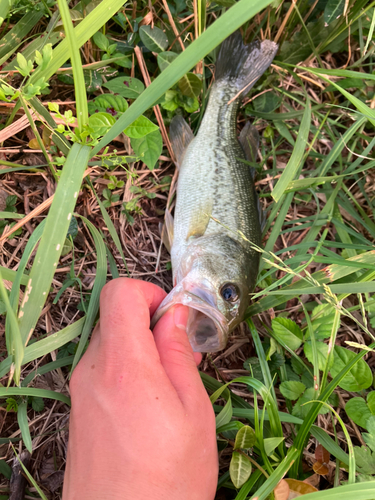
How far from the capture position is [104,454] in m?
1.54

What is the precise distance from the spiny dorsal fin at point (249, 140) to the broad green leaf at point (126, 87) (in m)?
0.92

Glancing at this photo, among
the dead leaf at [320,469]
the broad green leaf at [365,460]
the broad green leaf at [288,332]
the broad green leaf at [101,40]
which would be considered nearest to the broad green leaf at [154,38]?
the broad green leaf at [101,40]

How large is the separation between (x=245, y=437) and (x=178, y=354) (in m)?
0.62

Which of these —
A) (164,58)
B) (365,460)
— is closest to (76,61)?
(164,58)

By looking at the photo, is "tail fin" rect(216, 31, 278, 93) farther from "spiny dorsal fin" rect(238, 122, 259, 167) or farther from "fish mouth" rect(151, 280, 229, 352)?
"fish mouth" rect(151, 280, 229, 352)

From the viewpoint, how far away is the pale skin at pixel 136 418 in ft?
4.94

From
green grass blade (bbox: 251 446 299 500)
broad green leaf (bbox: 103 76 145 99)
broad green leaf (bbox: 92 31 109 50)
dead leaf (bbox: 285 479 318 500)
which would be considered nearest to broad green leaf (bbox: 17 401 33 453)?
green grass blade (bbox: 251 446 299 500)

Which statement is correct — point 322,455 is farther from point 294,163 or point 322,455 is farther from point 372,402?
point 294,163

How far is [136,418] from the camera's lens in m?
1.54

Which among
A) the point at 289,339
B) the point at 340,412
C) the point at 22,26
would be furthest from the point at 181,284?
the point at 22,26

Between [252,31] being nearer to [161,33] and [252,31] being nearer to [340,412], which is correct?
[161,33]

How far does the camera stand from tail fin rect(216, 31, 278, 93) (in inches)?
106

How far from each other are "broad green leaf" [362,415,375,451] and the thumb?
1.00 metres

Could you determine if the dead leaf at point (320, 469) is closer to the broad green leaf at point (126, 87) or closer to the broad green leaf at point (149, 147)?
the broad green leaf at point (149, 147)
